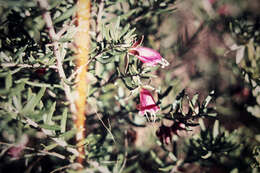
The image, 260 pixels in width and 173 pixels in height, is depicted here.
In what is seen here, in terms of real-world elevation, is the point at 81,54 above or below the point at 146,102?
above

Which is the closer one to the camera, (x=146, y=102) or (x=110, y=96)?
(x=146, y=102)

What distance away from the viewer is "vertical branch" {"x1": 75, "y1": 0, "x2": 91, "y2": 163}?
55cm

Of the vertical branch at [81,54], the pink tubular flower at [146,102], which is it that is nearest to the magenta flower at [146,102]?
the pink tubular flower at [146,102]

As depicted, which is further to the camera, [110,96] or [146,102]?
[110,96]

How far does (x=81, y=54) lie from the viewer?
55cm

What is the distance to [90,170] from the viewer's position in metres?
0.70

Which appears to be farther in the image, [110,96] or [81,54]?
[110,96]

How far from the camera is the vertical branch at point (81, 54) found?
1.79 ft

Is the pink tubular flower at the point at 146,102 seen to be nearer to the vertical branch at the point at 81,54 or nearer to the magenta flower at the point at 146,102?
the magenta flower at the point at 146,102

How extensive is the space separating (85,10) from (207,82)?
1.30 meters

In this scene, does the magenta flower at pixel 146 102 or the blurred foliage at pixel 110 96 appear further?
the magenta flower at pixel 146 102

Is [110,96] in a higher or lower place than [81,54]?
lower

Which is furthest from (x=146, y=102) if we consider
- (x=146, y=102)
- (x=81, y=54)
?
(x=81, y=54)

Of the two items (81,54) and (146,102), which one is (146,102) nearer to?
(146,102)
